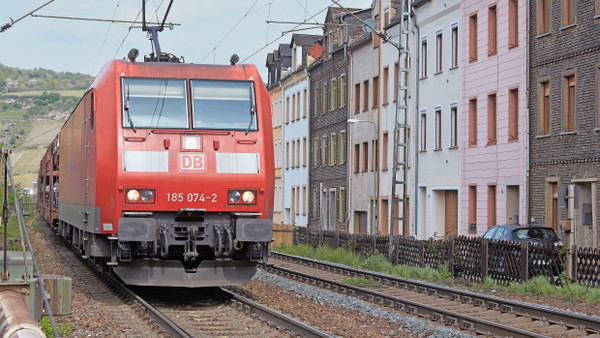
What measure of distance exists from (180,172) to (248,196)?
1161mm

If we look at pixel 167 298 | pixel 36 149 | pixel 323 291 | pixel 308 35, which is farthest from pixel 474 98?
pixel 36 149

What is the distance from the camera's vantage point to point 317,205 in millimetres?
59688

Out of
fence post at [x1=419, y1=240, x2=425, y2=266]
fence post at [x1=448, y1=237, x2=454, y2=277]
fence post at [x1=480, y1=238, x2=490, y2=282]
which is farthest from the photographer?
fence post at [x1=419, y1=240, x2=425, y2=266]

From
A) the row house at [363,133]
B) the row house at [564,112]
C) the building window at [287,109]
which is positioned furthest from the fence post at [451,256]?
the building window at [287,109]

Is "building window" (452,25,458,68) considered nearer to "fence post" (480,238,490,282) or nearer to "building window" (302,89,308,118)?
"fence post" (480,238,490,282)

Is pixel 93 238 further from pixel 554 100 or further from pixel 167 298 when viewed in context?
pixel 554 100

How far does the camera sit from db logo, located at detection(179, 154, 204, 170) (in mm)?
16203

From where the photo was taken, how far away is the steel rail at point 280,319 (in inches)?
493

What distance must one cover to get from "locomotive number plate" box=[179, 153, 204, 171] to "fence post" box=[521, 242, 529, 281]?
908 cm

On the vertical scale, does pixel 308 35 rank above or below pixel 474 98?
above

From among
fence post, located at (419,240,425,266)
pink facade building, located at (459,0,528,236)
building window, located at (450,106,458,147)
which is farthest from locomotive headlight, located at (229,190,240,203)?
building window, located at (450,106,458,147)

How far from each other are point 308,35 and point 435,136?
27.6 m

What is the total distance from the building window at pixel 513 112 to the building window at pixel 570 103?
323 cm

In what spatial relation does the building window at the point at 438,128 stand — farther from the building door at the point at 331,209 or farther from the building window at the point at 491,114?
the building door at the point at 331,209
